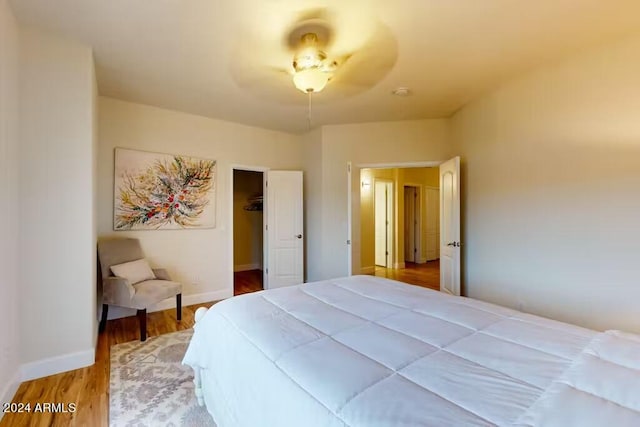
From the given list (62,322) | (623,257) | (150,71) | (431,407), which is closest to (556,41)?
(623,257)

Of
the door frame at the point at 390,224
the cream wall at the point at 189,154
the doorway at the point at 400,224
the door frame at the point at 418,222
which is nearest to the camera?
the cream wall at the point at 189,154

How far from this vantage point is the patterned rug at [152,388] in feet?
5.88

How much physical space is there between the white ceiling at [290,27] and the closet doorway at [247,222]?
3.25m

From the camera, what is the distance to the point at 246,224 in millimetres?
6680

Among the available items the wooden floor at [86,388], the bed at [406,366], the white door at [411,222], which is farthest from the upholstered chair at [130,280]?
the white door at [411,222]

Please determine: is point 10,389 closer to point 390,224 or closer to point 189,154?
point 189,154

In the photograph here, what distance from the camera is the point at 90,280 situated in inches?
95.3

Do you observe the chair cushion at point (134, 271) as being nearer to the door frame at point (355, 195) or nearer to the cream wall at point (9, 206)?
the cream wall at point (9, 206)

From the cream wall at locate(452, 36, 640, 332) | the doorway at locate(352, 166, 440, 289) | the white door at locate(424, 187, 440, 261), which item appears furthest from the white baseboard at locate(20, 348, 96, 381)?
the white door at locate(424, 187, 440, 261)

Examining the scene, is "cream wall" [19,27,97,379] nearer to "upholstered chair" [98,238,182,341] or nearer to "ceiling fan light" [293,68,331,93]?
"upholstered chair" [98,238,182,341]

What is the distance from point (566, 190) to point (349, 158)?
256 cm

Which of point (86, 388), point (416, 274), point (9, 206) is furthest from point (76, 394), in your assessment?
point (416, 274)

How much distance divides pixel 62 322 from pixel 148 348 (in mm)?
707

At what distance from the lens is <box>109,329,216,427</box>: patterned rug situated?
1793 millimetres
